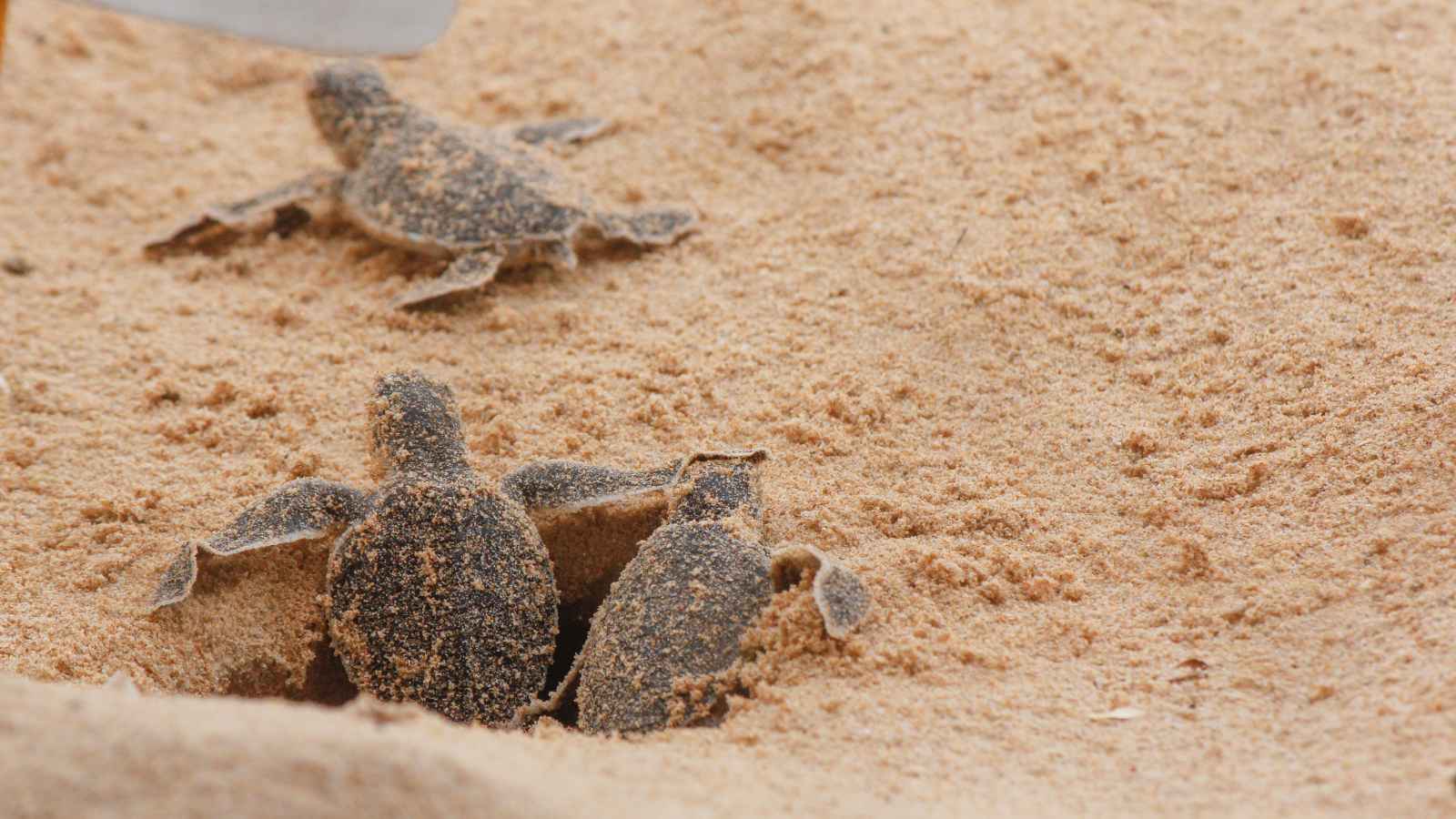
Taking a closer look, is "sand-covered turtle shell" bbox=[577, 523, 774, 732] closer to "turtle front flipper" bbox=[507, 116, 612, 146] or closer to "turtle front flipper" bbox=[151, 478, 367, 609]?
"turtle front flipper" bbox=[151, 478, 367, 609]

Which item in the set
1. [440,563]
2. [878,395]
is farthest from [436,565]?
[878,395]

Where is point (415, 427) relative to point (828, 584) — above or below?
below

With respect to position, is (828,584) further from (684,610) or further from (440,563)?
(440,563)

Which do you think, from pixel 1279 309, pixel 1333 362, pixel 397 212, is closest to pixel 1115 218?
pixel 1279 309

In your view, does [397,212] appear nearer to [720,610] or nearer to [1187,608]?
[720,610]

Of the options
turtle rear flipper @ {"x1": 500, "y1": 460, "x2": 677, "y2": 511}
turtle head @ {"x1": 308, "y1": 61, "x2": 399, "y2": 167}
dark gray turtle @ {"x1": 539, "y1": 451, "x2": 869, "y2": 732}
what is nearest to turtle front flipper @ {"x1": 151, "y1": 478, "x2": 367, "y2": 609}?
turtle rear flipper @ {"x1": 500, "y1": 460, "x2": 677, "y2": 511}
